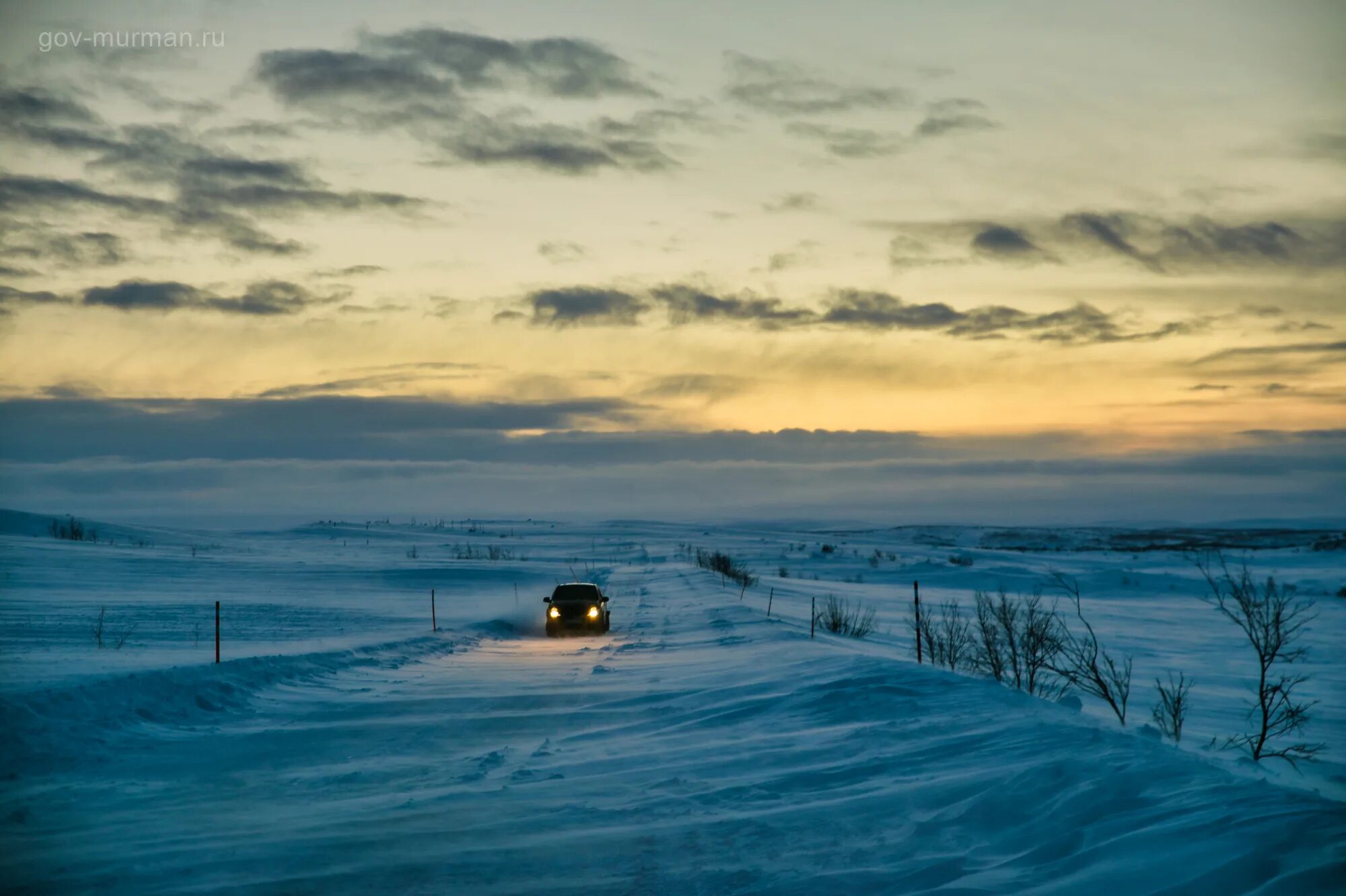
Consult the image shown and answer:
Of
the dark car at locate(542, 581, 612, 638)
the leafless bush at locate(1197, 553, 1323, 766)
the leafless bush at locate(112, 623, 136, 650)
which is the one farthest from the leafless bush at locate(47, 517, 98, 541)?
the leafless bush at locate(1197, 553, 1323, 766)

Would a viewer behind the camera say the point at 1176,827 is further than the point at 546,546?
No

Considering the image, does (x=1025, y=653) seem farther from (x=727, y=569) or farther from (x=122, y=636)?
(x=727, y=569)

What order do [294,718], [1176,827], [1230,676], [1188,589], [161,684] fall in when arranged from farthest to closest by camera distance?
[1188,589] → [1230,676] → [161,684] → [294,718] → [1176,827]

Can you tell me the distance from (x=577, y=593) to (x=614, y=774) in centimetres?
1615

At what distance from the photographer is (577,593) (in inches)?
993

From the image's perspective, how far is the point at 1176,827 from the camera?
6504 mm

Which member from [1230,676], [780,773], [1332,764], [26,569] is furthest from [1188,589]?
[26,569]

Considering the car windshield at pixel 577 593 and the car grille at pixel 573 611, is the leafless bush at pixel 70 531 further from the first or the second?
the car grille at pixel 573 611

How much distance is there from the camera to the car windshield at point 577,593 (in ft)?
81.8

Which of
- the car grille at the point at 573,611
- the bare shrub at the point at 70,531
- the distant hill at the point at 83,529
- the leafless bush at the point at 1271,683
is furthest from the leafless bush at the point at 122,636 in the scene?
the distant hill at the point at 83,529

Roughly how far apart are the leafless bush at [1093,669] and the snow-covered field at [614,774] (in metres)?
0.49

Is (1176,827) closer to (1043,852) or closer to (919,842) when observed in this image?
(1043,852)

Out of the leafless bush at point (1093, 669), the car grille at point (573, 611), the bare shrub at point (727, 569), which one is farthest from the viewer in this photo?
the bare shrub at point (727, 569)

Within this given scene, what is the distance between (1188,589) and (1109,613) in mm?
13662
